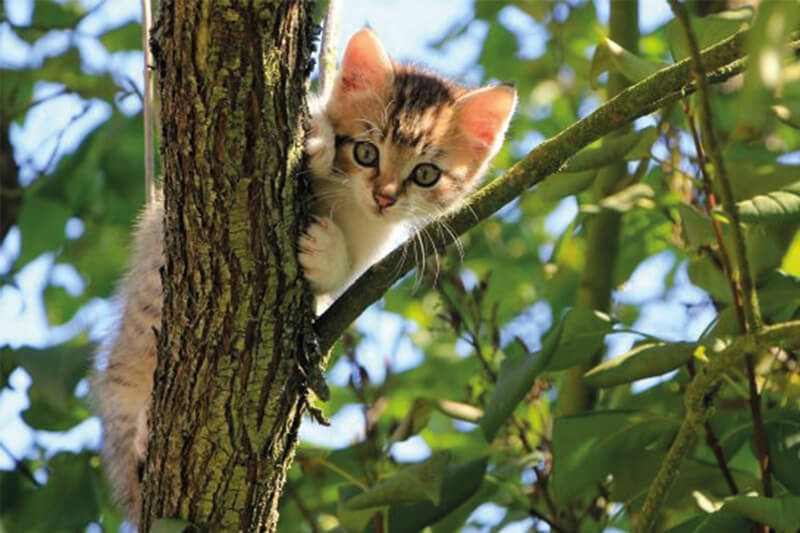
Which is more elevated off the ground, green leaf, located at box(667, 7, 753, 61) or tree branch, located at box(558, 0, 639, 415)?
green leaf, located at box(667, 7, 753, 61)

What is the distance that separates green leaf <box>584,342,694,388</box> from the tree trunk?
0.68 meters

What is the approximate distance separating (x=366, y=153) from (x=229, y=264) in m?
1.06

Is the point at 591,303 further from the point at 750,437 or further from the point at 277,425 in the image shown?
the point at 277,425

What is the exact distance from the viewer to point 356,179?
2.92 meters

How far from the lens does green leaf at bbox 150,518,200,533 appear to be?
2064 millimetres

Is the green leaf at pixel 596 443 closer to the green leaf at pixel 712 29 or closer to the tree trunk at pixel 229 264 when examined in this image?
the tree trunk at pixel 229 264

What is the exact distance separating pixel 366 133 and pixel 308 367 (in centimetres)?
104

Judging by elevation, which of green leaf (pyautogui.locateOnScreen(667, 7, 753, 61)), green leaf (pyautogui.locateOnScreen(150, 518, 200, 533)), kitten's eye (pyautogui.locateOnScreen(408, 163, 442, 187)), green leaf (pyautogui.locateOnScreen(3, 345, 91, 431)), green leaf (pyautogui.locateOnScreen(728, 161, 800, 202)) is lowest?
green leaf (pyautogui.locateOnScreen(3, 345, 91, 431))

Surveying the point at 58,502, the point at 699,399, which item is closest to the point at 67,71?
the point at 58,502

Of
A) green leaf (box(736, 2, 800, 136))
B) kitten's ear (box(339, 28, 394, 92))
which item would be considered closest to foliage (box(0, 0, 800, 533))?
green leaf (box(736, 2, 800, 136))

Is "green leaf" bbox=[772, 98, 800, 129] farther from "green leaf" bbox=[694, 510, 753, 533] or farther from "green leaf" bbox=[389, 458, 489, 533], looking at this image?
"green leaf" bbox=[389, 458, 489, 533]

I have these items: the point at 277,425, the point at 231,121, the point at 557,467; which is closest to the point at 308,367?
the point at 277,425

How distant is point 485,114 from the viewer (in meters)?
3.38

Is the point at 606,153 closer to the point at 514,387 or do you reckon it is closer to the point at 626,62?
the point at 626,62
